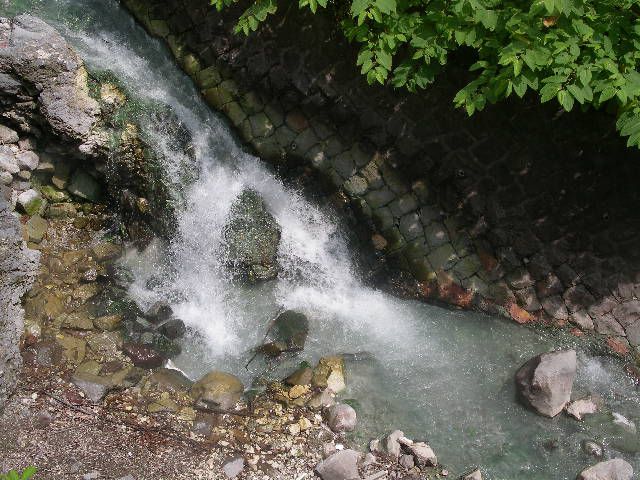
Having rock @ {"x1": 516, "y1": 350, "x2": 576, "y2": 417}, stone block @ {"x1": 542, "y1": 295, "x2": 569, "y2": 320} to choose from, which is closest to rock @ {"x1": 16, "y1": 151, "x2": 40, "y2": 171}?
rock @ {"x1": 516, "y1": 350, "x2": 576, "y2": 417}

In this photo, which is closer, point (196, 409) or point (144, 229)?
point (196, 409)

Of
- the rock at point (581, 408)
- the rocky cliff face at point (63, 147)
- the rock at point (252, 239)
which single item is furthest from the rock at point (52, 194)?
the rock at point (581, 408)

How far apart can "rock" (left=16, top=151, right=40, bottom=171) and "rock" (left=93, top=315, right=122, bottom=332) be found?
1682 millimetres

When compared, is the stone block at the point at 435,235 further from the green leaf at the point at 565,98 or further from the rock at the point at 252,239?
the green leaf at the point at 565,98

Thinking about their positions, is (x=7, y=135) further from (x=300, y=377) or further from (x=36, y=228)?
(x=300, y=377)

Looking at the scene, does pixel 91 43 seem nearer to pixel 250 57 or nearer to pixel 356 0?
pixel 250 57

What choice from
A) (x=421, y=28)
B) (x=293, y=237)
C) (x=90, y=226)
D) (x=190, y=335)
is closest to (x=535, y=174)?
(x=421, y=28)

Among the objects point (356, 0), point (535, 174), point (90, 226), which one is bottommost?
point (90, 226)

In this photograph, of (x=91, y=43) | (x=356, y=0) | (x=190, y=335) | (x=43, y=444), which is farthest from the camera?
(x=91, y=43)

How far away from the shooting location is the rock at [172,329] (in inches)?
217

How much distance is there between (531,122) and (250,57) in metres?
2.81

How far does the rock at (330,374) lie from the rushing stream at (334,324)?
3.8 inches

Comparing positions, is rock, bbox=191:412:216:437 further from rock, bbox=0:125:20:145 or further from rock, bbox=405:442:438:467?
rock, bbox=0:125:20:145

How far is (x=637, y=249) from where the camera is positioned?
Result: 5758 millimetres
